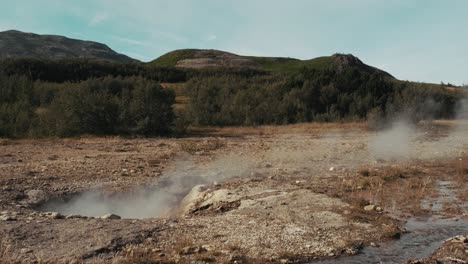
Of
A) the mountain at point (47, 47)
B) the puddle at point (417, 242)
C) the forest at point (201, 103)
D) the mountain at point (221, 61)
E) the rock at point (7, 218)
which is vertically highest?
the mountain at point (47, 47)

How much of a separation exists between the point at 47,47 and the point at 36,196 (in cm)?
10944

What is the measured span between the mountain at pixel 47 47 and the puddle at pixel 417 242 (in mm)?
92433

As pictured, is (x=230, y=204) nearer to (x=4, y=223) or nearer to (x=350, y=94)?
(x=4, y=223)

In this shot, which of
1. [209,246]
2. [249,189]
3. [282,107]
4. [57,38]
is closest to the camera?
[209,246]

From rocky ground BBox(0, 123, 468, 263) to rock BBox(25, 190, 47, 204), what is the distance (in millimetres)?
53

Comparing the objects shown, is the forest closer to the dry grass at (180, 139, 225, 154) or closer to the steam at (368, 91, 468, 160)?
the steam at (368, 91, 468, 160)

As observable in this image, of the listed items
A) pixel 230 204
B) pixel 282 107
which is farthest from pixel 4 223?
pixel 282 107

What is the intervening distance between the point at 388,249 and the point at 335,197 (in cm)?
354

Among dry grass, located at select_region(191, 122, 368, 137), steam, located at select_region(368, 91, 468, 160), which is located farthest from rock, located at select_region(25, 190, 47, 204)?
dry grass, located at select_region(191, 122, 368, 137)

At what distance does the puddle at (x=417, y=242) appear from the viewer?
8000 millimetres

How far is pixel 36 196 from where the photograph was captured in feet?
40.7

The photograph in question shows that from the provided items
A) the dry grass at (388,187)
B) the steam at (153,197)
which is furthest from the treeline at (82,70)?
the dry grass at (388,187)

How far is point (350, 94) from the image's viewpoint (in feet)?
130

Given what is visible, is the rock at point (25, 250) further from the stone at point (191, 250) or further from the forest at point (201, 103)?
the forest at point (201, 103)
